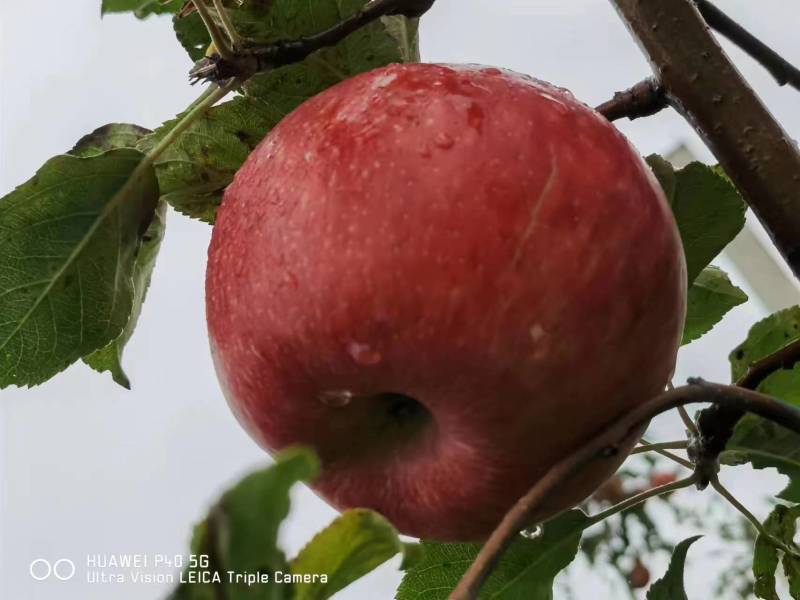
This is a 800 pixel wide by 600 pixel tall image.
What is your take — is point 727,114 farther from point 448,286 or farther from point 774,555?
point 774,555

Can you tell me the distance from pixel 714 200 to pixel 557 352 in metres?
0.23

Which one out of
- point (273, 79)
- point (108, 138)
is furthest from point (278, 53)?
point (108, 138)

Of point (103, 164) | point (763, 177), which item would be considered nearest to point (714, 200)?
point (763, 177)

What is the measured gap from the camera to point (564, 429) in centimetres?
32

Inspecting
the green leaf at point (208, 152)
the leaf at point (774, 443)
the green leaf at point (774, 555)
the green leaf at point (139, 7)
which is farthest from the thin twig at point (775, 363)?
the green leaf at point (139, 7)

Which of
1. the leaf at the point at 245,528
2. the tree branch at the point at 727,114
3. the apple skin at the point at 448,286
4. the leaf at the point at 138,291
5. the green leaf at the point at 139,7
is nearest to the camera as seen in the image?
the leaf at the point at 245,528

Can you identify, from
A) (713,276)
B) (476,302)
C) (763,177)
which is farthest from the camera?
(713,276)

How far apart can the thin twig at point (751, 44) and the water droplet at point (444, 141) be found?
0.27m

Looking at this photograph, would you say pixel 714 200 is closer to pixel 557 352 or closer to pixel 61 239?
pixel 557 352

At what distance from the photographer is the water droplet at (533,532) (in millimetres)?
458

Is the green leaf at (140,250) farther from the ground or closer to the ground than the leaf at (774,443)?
farther from the ground

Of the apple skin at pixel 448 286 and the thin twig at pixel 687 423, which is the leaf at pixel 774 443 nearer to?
the thin twig at pixel 687 423

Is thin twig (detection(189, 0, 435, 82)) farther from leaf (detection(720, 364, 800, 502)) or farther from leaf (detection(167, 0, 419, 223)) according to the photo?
leaf (detection(720, 364, 800, 502))

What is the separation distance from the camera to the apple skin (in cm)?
31
